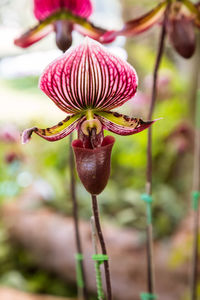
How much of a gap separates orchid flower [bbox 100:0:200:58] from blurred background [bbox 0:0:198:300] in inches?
28.1

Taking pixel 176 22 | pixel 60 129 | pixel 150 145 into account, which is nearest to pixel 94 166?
pixel 60 129

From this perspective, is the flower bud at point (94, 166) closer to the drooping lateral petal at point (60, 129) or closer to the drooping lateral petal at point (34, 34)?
the drooping lateral petal at point (60, 129)

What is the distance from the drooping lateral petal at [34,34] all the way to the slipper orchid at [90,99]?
0.19 meters

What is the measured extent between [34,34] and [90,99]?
213 mm

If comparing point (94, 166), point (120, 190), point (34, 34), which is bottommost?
point (120, 190)

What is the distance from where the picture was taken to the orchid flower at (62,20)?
1.49 feet

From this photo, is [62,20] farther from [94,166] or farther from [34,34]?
[94,166]

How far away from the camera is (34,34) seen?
19.5 inches

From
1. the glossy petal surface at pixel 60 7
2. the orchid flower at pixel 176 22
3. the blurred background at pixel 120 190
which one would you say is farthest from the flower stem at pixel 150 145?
the blurred background at pixel 120 190

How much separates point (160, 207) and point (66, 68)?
4.91ft

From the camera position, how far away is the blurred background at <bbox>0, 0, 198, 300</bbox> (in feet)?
4.92

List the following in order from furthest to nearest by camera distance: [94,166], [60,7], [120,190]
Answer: [120,190] → [60,7] → [94,166]

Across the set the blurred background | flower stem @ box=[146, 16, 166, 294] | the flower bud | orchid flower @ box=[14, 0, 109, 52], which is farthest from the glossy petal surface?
the blurred background

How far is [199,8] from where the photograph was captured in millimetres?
513
